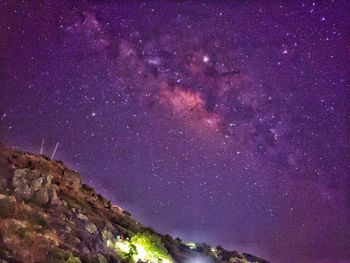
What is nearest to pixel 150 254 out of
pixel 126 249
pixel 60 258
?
pixel 126 249

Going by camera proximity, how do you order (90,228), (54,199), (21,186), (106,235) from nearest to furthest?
(21,186)
(54,199)
(90,228)
(106,235)

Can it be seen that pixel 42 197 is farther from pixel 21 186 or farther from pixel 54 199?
pixel 21 186

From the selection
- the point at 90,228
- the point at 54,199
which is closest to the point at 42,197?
the point at 54,199

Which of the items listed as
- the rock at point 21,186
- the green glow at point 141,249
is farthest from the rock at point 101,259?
the rock at point 21,186

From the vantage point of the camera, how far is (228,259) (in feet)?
347

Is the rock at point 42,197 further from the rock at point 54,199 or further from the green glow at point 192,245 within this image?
the green glow at point 192,245

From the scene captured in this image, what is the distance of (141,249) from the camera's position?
57.9m

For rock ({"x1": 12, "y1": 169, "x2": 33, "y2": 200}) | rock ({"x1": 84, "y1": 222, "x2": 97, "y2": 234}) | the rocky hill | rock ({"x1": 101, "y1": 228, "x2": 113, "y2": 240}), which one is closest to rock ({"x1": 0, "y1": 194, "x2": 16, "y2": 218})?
the rocky hill

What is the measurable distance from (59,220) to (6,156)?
1832 cm

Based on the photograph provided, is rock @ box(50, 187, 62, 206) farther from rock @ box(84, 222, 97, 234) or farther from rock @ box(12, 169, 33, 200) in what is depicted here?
rock @ box(84, 222, 97, 234)

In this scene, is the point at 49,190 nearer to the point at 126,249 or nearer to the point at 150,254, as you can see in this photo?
the point at 126,249

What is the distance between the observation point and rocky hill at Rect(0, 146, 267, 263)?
3306 centimetres

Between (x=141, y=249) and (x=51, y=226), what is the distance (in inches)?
738

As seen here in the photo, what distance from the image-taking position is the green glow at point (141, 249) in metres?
52.8
